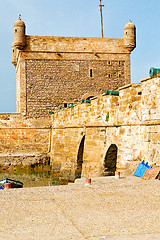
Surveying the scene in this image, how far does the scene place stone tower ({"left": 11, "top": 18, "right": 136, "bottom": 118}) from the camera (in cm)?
2052

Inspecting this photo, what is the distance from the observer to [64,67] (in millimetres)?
21141

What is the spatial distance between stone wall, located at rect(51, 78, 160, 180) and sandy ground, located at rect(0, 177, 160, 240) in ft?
6.07

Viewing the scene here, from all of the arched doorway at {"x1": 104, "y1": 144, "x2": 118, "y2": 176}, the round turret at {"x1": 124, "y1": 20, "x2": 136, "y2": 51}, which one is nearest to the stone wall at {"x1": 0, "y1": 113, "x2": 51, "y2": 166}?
the round turret at {"x1": 124, "y1": 20, "x2": 136, "y2": 51}

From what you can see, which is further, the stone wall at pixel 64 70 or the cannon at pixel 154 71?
the stone wall at pixel 64 70

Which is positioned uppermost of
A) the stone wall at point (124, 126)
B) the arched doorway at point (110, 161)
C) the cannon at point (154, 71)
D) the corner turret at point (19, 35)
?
the corner turret at point (19, 35)

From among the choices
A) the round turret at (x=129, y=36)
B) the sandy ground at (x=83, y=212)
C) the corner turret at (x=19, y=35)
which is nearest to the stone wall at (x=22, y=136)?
the corner turret at (x=19, y=35)

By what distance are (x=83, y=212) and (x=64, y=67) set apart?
1822 centimetres

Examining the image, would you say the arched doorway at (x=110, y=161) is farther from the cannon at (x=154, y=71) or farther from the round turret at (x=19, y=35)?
the round turret at (x=19, y=35)

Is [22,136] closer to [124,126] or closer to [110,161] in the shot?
[110,161]

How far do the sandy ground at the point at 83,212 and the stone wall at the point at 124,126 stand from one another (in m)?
1.85

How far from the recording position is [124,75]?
22.2 m

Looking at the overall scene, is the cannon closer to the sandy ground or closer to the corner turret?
the sandy ground

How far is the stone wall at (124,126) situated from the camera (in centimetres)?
658

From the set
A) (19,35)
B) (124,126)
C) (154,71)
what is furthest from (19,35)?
(154,71)
